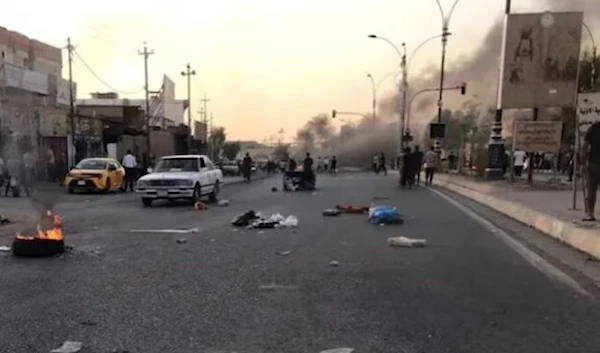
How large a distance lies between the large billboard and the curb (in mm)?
5157

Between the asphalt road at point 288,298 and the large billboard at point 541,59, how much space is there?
13.5 m

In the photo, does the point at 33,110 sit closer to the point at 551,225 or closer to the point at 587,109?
the point at 587,109

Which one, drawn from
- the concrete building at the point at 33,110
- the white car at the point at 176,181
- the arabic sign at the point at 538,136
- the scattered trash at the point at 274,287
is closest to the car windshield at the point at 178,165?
the white car at the point at 176,181

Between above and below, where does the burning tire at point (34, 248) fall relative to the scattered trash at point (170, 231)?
above

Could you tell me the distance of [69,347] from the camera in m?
5.24

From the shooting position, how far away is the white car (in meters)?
20.7

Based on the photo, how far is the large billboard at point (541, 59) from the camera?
77.4 ft

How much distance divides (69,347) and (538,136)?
20896 mm

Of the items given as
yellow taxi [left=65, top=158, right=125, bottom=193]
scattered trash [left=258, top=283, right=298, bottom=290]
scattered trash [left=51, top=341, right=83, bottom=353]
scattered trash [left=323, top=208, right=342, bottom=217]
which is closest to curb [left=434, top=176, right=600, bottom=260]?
scattered trash [left=323, top=208, right=342, bottom=217]

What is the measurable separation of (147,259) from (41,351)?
4574 millimetres

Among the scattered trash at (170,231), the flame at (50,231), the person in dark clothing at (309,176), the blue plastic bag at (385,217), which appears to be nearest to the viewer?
the flame at (50,231)

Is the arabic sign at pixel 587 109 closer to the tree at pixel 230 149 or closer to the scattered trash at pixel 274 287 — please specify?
the scattered trash at pixel 274 287

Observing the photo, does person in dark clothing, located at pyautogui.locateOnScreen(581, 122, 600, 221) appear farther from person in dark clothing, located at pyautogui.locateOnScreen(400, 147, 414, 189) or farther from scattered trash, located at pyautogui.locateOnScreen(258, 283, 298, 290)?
person in dark clothing, located at pyautogui.locateOnScreen(400, 147, 414, 189)

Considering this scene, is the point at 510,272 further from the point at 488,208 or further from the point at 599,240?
the point at 488,208
